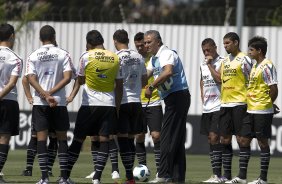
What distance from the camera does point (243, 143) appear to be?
61.7 feet

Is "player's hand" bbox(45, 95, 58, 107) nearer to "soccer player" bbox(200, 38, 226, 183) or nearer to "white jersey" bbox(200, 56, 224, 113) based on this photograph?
"soccer player" bbox(200, 38, 226, 183)

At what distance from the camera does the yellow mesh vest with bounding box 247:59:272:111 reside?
18562 millimetres

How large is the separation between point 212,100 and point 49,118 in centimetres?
390

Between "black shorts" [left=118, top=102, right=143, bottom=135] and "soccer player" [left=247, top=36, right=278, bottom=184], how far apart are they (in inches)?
74.5

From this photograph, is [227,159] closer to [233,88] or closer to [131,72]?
[233,88]

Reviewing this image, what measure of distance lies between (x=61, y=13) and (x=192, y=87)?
399 centimetres

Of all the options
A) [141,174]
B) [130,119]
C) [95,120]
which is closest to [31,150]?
[141,174]

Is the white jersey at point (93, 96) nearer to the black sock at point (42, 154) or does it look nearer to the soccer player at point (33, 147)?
the black sock at point (42, 154)

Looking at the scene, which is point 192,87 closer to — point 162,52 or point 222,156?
point 222,156

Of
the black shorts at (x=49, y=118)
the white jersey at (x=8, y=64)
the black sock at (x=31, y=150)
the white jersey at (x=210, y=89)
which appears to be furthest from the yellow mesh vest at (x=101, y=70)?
the white jersey at (x=210, y=89)

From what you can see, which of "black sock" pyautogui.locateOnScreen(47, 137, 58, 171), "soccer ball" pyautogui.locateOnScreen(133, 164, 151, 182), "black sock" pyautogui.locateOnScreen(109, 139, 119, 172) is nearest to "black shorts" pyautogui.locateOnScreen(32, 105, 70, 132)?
"black sock" pyautogui.locateOnScreen(47, 137, 58, 171)

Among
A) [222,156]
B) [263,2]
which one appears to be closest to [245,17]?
[263,2]

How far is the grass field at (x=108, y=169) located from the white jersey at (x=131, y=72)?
4.90 ft

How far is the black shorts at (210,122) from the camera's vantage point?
1981 centimetres
